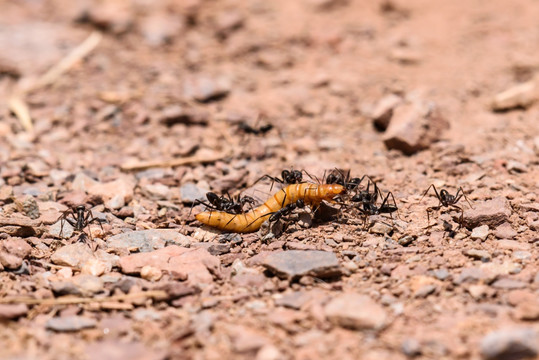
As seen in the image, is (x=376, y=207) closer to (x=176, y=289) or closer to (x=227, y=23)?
(x=176, y=289)

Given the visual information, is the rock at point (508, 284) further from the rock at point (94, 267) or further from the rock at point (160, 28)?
the rock at point (160, 28)

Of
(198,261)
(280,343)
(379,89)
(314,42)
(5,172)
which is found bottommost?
(280,343)

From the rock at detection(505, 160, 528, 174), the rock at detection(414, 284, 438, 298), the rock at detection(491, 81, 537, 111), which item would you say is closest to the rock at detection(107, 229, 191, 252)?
the rock at detection(414, 284, 438, 298)

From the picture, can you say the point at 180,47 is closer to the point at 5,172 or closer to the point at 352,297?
the point at 5,172

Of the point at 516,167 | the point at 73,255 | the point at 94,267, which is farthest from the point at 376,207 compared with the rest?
the point at 73,255

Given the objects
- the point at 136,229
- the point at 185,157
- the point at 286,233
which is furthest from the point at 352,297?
the point at 185,157

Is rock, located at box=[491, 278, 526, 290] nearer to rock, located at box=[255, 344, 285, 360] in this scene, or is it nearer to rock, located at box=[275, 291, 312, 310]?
rock, located at box=[275, 291, 312, 310]

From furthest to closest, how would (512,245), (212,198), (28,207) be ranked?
(212,198) → (28,207) → (512,245)
